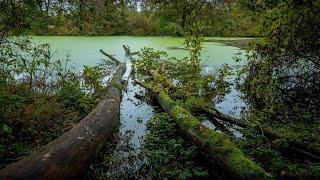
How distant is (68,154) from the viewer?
3.25 metres

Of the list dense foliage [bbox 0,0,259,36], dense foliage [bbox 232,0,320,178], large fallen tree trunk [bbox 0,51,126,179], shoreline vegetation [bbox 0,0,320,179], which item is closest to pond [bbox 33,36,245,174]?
shoreline vegetation [bbox 0,0,320,179]

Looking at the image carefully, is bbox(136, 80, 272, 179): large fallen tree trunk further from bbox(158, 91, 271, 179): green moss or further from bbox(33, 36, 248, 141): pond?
bbox(33, 36, 248, 141): pond

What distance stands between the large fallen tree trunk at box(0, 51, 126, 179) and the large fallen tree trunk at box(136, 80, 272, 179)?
1.06 m

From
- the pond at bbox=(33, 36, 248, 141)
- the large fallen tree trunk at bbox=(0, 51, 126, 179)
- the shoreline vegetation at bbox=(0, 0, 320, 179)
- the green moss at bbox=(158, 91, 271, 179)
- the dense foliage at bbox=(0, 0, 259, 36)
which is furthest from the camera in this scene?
the pond at bbox=(33, 36, 248, 141)

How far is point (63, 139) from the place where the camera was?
3.54m

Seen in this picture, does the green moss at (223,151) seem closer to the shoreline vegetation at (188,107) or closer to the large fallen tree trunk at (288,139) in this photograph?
the shoreline vegetation at (188,107)

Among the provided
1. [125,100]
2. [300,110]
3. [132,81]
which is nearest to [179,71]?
[132,81]

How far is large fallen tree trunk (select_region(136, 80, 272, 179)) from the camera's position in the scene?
3092 mm

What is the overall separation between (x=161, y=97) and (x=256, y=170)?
341cm

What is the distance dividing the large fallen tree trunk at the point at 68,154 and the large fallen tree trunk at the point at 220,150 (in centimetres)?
106

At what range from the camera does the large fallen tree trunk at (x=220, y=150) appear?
10.1 feet

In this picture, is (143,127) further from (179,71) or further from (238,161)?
(179,71)

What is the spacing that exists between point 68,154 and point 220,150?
153 centimetres

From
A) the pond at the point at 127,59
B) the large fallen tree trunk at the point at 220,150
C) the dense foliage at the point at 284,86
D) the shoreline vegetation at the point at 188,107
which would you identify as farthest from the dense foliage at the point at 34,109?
the dense foliage at the point at 284,86
